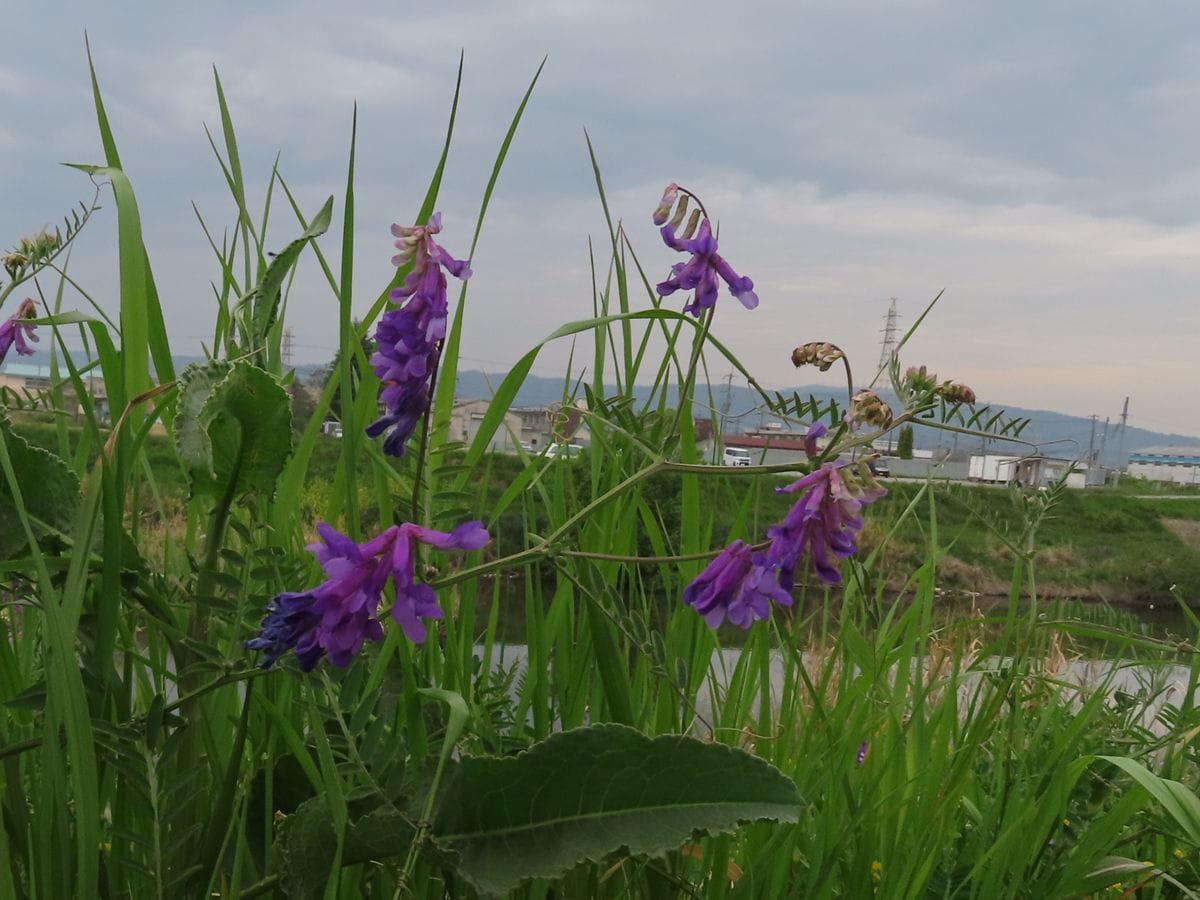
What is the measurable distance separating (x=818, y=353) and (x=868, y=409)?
98 millimetres

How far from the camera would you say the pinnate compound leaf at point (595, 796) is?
79 centimetres

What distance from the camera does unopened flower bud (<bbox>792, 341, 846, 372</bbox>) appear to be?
2.85ft

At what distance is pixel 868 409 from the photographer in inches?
31.6

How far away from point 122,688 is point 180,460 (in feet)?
0.68

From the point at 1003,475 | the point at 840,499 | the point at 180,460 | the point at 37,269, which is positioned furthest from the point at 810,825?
the point at 37,269

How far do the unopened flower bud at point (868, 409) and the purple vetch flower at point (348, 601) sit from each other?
340 millimetres

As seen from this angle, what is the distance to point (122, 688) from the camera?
81 cm

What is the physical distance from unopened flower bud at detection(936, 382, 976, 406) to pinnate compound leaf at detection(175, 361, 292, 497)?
57cm

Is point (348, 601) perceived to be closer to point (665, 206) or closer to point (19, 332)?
point (665, 206)

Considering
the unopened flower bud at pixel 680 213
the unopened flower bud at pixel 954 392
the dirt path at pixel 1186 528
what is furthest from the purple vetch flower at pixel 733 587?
the dirt path at pixel 1186 528

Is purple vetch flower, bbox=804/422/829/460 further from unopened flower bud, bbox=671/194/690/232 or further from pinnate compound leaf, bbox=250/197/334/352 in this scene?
pinnate compound leaf, bbox=250/197/334/352

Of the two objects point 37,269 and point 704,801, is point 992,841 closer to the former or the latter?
point 704,801

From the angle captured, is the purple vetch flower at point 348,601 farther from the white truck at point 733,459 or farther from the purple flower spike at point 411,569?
the white truck at point 733,459

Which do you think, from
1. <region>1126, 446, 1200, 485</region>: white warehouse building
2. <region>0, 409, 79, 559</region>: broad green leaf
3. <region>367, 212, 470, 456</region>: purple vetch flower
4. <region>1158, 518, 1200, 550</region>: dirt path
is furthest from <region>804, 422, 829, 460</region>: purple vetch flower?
<region>1126, 446, 1200, 485</region>: white warehouse building
